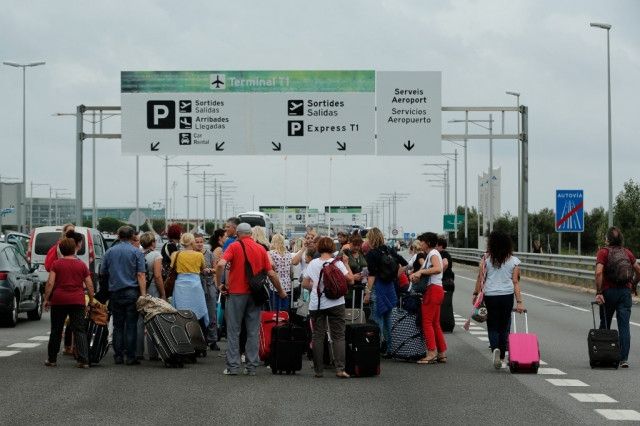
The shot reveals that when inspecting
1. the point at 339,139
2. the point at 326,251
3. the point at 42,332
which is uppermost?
the point at 339,139

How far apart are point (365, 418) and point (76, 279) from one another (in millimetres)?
6457

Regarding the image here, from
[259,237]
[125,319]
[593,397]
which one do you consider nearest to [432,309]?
[259,237]

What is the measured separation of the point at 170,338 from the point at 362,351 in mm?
2615

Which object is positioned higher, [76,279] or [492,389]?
[76,279]

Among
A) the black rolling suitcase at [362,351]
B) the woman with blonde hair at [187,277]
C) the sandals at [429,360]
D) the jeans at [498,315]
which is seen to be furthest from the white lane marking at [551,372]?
the woman with blonde hair at [187,277]

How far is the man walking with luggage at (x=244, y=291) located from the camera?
16.1 m

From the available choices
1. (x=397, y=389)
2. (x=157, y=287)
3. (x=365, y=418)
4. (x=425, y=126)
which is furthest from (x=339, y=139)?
(x=365, y=418)

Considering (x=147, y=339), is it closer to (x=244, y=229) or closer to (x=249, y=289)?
(x=249, y=289)

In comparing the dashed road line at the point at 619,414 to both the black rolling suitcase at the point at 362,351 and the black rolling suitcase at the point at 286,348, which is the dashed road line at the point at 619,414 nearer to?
the black rolling suitcase at the point at 362,351

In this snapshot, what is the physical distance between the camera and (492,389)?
46.7 ft

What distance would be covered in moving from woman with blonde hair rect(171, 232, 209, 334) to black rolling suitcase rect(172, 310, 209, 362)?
0.37 metres

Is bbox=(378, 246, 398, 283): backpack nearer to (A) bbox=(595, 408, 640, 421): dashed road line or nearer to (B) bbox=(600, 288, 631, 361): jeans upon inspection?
(B) bbox=(600, 288, 631, 361): jeans

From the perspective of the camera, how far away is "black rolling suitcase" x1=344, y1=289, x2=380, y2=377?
51.8 ft

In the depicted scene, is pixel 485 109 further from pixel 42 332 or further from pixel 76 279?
pixel 76 279
